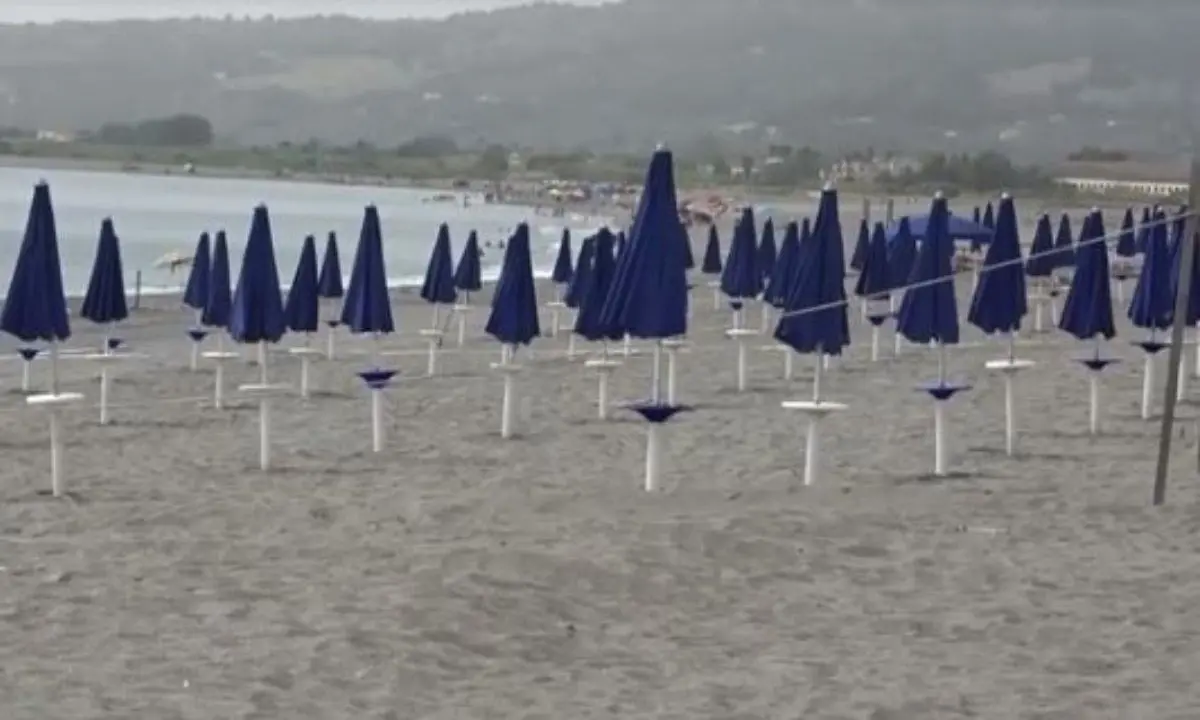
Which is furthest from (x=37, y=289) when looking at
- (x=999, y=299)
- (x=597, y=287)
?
(x=597, y=287)

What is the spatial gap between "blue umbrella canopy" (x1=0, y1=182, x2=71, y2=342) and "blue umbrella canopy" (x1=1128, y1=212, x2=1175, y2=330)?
7787mm

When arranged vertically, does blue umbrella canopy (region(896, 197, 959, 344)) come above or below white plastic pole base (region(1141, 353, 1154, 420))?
above

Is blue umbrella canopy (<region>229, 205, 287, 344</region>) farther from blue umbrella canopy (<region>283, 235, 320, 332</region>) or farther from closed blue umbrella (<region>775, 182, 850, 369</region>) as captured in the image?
closed blue umbrella (<region>775, 182, 850, 369</region>)

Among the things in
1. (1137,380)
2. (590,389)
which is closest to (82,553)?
(590,389)

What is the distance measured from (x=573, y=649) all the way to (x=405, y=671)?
775 mm

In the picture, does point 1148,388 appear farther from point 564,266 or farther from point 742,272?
point 564,266

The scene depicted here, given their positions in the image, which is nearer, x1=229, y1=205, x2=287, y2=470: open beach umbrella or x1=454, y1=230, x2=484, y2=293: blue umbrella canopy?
x1=229, y1=205, x2=287, y2=470: open beach umbrella

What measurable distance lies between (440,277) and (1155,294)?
356 inches

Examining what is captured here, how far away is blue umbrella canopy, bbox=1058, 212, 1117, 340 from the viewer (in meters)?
14.9

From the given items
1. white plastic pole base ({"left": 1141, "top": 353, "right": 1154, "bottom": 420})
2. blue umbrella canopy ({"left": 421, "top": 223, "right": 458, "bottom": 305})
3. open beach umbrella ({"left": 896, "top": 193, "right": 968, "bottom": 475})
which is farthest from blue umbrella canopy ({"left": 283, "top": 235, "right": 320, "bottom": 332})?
white plastic pole base ({"left": 1141, "top": 353, "right": 1154, "bottom": 420})

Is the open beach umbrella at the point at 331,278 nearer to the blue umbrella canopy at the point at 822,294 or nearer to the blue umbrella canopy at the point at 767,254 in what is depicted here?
the blue umbrella canopy at the point at 767,254

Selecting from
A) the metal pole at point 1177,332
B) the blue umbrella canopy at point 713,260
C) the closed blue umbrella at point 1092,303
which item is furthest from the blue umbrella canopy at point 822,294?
the blue umbrella canopy at point 713,260

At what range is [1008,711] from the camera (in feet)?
22.6

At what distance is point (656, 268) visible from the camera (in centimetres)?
1169
